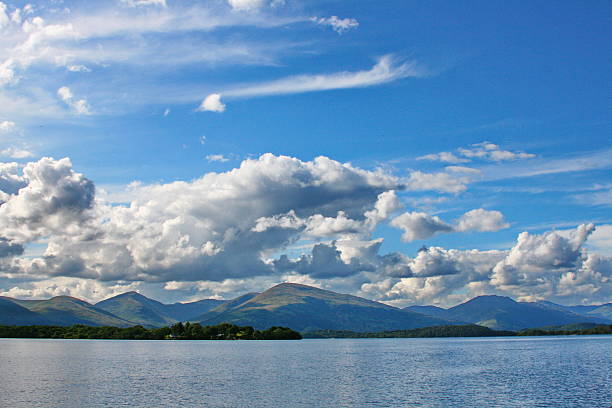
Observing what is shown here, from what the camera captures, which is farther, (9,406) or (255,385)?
(255,385)

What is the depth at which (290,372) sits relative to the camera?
142 meters

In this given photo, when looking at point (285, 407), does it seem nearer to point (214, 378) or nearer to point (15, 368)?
point (214, 378)

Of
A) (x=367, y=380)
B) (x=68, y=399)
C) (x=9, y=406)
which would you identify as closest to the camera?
(x=9, y=406)

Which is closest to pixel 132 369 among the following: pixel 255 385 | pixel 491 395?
pixel 255 385

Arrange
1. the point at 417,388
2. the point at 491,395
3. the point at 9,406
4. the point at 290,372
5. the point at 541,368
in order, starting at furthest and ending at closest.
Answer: the point at 541,368
the point at 290,372
the point at 417,388
the point at 491,395
the point at 9,406

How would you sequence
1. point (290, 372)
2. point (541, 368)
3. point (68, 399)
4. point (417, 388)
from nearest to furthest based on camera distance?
point (68, 399) < point (417, 388) < point (290, 372) < point (541, 368)

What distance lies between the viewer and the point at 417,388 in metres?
106

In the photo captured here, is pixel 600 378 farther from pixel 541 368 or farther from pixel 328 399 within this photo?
pixel 328 399

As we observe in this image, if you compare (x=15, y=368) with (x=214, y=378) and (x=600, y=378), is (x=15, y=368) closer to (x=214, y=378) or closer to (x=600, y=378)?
(x=214, y=378)

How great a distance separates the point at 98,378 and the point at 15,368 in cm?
3900

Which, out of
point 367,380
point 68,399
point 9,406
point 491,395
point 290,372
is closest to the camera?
point 9,406

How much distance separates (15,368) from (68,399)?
231ft

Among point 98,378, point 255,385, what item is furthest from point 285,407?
point 98,378

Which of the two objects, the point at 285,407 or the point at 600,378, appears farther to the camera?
the point at 600,378
